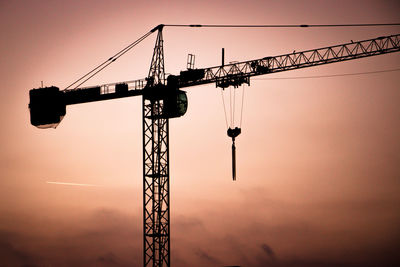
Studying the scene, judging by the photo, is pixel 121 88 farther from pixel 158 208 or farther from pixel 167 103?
pixel 158 208

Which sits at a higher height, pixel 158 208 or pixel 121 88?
pixel 121 88

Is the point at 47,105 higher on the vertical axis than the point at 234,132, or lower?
higher

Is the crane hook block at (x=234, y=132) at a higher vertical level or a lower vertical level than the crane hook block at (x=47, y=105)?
lower

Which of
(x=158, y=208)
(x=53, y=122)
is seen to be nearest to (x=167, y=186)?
(x=158, y=208)

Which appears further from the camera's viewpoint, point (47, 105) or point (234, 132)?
point (47, 105)

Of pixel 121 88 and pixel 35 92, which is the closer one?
pixel 121 88

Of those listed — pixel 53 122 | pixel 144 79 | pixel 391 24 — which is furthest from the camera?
pixel 53 122

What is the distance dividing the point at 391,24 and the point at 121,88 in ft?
97.2

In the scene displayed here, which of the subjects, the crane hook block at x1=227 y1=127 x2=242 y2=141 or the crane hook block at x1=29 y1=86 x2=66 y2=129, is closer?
the crane hook block at x1=227 y1=127 x2=242 y2=141

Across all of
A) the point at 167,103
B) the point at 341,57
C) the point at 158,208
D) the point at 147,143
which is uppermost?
the point at 341,57

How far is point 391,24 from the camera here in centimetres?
5912

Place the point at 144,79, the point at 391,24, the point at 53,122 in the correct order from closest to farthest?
1. the point at 391,24
2. the point at 144,79
3. the point at 53,122

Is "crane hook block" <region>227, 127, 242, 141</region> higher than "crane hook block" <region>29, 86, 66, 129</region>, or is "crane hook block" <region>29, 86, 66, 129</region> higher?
"crane hook block" <region>29, 86, 66, 129</region>

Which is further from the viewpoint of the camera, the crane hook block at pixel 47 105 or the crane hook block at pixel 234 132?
the crane hook block at pixel 47 105
